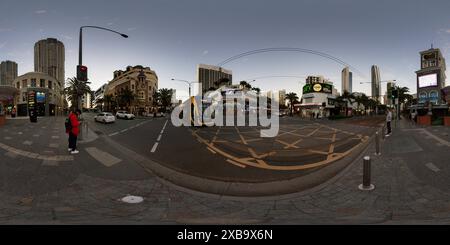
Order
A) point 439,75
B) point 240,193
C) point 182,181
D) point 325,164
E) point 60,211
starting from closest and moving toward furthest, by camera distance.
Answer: point 60,211 → point 240,193 → point 182,181 → point 325,164 → point 439,75

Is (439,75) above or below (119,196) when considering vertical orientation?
above

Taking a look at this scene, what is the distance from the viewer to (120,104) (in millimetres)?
61250

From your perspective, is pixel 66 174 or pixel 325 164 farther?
pixel 325 164

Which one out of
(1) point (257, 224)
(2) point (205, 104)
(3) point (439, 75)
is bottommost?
(1) point (257, 224)

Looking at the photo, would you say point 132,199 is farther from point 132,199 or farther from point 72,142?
point 72,142

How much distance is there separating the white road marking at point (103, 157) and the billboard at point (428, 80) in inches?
2280

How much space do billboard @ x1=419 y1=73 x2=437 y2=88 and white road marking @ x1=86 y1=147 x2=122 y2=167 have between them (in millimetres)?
57920

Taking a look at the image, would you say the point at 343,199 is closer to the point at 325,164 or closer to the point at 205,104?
the point at 325,164

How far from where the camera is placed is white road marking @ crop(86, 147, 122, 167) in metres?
7.77

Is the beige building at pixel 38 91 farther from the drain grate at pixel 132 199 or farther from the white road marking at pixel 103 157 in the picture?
the drain grate at pixel 132 199

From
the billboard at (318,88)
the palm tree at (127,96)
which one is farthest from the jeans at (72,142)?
the billboard at (318,88)

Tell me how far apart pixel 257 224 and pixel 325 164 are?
195 inches

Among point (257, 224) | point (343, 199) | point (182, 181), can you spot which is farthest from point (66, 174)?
point (343, 199)

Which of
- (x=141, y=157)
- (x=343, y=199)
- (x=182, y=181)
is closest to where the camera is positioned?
(x=343, y=199)
